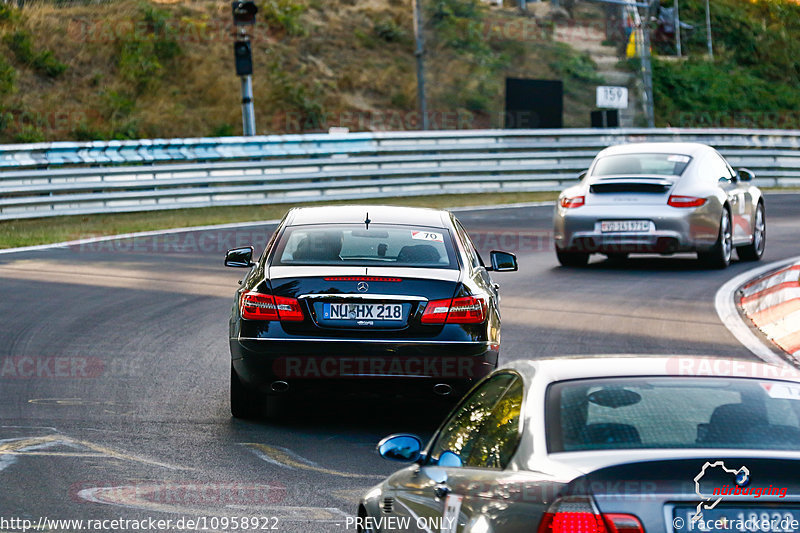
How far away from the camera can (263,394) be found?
8.55 m

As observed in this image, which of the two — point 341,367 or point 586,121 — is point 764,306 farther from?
point 586,121

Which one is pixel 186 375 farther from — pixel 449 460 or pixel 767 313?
pixel 449 460

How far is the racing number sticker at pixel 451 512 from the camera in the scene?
4105 millimetres

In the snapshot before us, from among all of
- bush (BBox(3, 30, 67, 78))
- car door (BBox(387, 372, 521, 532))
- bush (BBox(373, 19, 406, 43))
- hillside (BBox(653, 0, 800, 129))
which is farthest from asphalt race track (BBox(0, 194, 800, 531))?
hillside (BBox(653, 0, 800, 129))

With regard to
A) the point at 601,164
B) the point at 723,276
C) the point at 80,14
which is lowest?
the point at 723,276

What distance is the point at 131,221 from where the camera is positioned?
76.9ft

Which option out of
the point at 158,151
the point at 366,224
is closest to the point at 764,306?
the point at 366,224

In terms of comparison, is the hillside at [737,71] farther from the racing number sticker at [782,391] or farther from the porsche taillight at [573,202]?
the racing number sticker at [782,391]

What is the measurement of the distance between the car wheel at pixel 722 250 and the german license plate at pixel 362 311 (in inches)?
375

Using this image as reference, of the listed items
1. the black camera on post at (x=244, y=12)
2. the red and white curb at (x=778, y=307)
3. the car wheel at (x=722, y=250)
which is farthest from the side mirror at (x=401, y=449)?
the black camera on post at (x=244, y=12)

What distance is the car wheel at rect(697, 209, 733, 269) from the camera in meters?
17.0

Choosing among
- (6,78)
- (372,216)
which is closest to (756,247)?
(372,216)

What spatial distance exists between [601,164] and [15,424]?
35.2 ft

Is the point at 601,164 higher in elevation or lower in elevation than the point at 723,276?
higher
